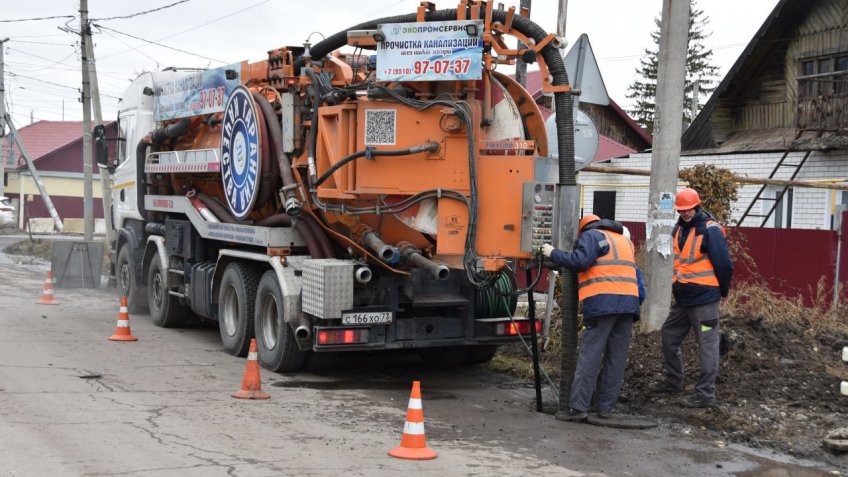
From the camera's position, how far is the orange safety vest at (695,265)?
28.0 feet

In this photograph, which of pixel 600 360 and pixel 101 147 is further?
pixel 101 147

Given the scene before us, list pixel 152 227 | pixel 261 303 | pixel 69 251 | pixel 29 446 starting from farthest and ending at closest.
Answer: pixel 69 251, pixel 152 227, pixel 261 303, pixel 29 446

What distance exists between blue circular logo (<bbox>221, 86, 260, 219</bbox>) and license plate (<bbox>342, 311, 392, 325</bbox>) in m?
2.13

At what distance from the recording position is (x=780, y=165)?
20016 millimetres

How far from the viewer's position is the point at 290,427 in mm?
7543

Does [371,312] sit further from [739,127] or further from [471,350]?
[739,127]

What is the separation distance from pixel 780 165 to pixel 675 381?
1252cm

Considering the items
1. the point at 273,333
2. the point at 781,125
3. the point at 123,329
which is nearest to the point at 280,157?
the point at 273,333

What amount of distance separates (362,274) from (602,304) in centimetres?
232

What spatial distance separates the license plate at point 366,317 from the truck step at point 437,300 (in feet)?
1.02

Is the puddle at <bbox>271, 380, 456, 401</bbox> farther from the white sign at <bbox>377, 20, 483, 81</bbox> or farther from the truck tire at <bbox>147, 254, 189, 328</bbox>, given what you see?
the truck tire at <bbox>147, 254, 189, 328</bbox>

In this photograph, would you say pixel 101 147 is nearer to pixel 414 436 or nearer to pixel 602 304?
pixel 602 304

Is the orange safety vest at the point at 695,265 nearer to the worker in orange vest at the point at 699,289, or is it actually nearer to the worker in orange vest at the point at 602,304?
the worker in orange vest at the point at 699,289

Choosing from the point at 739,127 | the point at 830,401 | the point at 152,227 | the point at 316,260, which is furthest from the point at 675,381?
the point at 739,127
